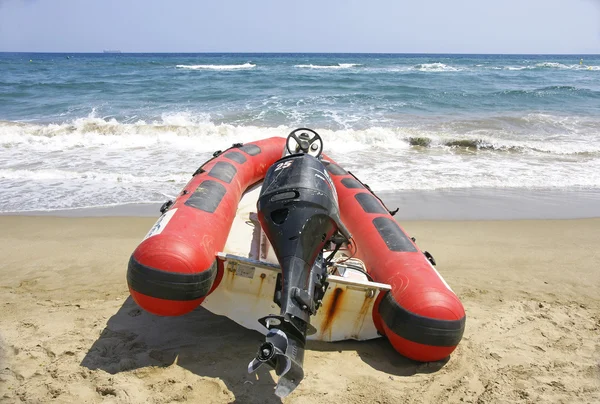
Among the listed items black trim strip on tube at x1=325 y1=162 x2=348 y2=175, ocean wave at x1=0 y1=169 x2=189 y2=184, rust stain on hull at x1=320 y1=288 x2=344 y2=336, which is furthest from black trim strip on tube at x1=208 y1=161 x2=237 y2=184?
ocean wave at x1=0 y1=169 x2=189 y2=184

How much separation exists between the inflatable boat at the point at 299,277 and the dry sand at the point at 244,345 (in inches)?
8.7

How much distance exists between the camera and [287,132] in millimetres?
11883

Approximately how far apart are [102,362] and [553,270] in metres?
4.08

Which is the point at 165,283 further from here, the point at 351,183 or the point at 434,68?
the point at 434,68

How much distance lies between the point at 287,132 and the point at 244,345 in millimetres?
9104

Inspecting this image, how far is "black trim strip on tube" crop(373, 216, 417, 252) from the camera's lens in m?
3.53

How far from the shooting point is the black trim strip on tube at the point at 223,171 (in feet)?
14.4

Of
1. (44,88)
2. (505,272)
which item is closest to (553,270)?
(505,272)

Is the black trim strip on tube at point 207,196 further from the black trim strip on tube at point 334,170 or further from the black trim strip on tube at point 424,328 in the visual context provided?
the black trim strip on tube at point 424,328

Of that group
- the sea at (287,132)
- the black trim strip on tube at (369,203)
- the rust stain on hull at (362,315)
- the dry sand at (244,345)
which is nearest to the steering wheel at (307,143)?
the black trim strip on tube at (369,203)

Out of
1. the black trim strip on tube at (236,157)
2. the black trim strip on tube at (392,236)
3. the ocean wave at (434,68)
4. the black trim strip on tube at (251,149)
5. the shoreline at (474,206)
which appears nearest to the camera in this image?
the black trim strip on tube at (392,236)

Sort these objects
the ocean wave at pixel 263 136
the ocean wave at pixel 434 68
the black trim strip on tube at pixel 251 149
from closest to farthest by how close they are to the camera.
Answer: the black trim strip on tube at pixel 251 149, the ocean wave at pixel 263 136, the ocean wave at pixel 434 68

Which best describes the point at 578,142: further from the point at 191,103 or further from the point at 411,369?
the point at 191,103

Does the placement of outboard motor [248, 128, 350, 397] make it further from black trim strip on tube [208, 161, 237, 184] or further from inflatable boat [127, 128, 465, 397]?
black trim strip on tube [208, 161, 237, 184]
